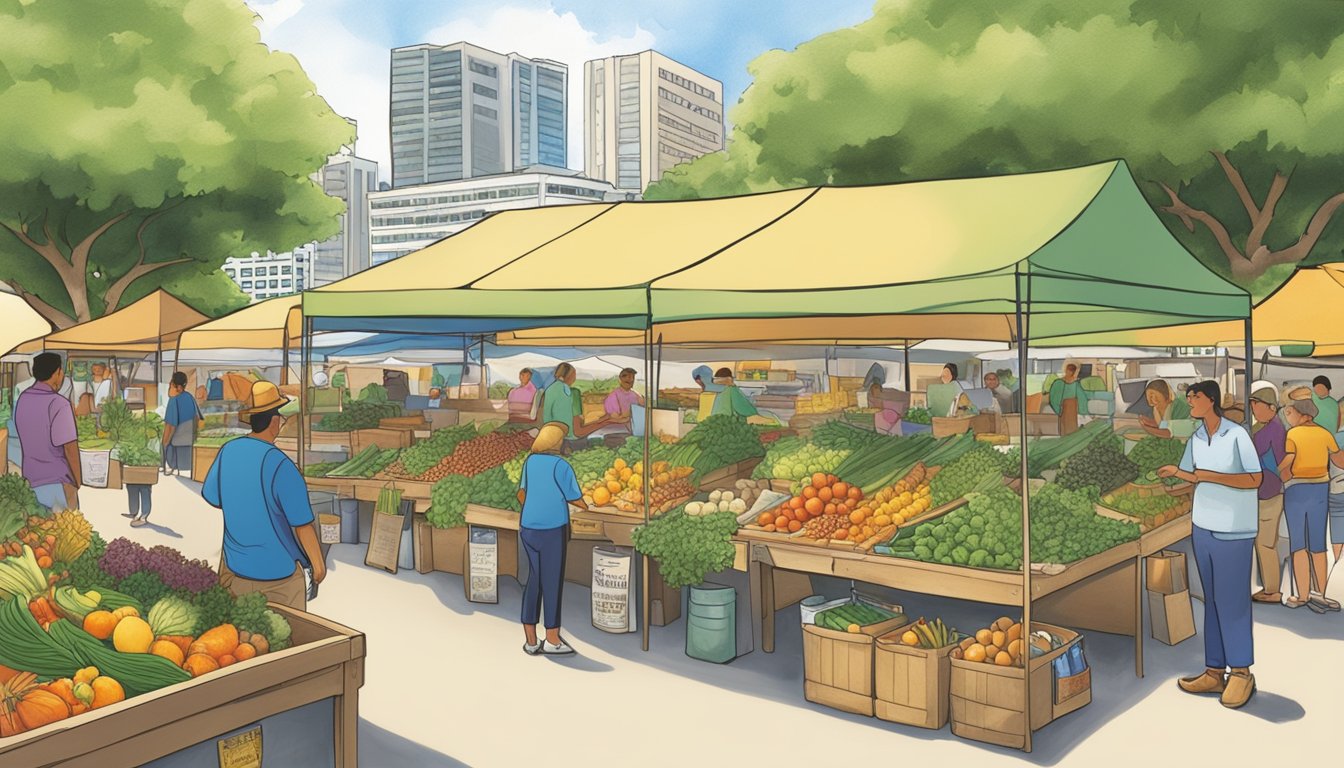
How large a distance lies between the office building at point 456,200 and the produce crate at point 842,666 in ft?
455

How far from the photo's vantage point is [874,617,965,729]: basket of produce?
5.84m

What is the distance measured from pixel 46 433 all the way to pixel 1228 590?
362 inches

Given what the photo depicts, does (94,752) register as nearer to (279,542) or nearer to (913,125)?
(279,542)

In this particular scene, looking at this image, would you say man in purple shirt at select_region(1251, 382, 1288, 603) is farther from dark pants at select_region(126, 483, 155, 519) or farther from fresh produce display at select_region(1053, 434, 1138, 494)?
dark pants at select_region(126, 483, 155, 519)

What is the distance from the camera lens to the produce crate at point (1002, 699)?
5.62 m

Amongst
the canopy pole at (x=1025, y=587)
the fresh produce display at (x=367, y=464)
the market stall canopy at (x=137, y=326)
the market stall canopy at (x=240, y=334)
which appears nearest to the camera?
the canopy pole at (x=1025, y=587)

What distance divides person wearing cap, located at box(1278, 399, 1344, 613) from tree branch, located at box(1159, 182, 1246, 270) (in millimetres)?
10046

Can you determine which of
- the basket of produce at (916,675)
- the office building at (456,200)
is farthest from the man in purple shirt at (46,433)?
the office building at (456,200)

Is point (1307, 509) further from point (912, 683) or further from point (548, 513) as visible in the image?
point (548, 513)

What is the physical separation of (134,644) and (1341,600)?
32.6 feet

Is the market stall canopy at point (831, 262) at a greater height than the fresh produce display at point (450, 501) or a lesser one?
greater

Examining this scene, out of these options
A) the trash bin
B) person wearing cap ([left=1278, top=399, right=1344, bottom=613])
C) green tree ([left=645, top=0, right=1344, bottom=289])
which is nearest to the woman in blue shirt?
person wearing cap ([left=1278, top=399, right=1344, bottom=613])

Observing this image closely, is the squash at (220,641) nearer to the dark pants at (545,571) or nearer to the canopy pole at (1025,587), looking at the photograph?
the dark pants at (545,571)

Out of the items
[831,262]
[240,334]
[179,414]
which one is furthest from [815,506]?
[179,414]
